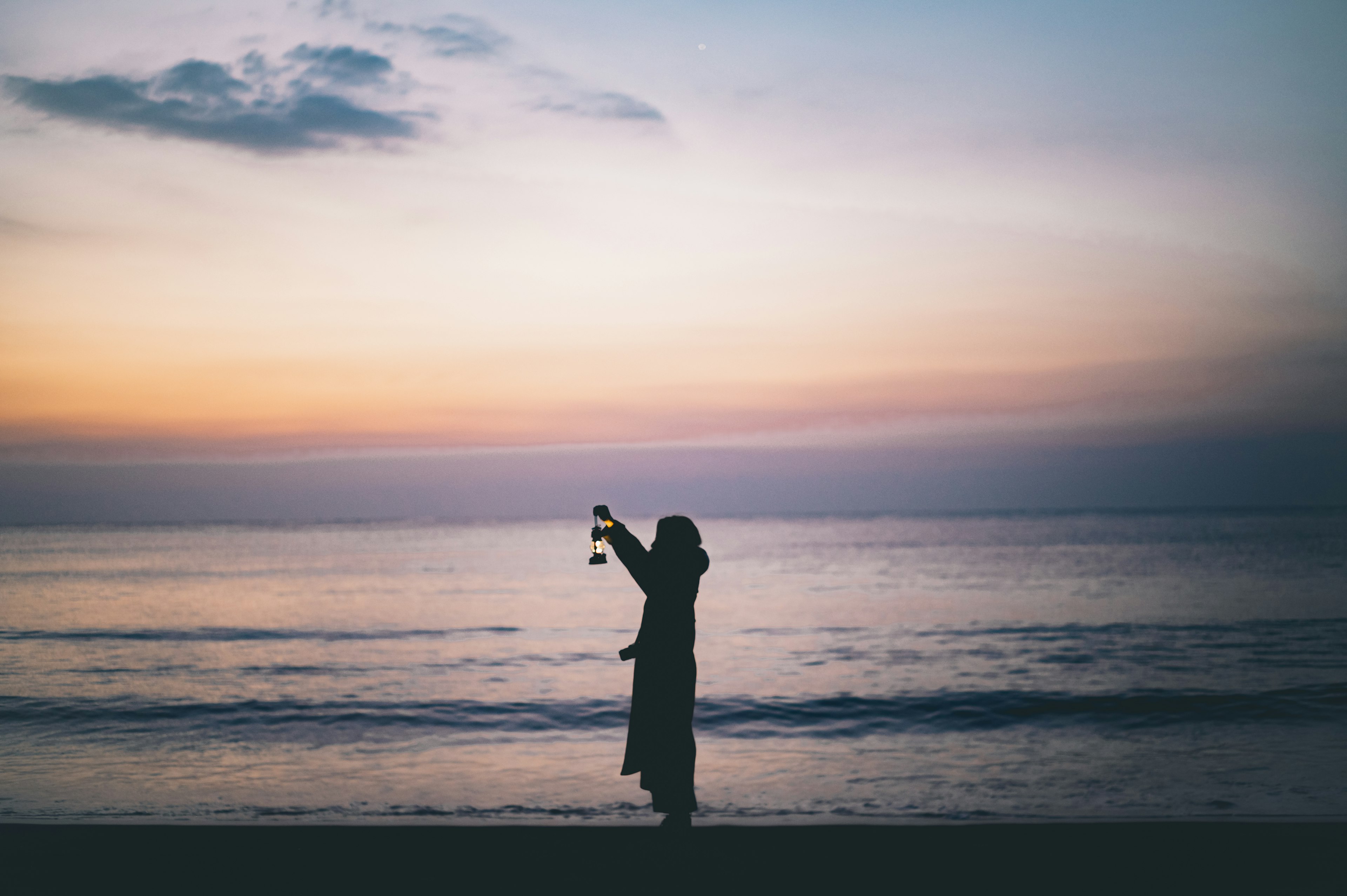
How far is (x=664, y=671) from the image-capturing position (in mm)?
5641

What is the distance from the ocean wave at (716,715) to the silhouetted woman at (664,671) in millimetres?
7685

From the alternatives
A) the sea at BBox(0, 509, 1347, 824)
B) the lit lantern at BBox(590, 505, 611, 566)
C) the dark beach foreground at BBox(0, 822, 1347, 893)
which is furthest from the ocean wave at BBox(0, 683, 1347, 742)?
the lit lantern at BBox(590, 505, 611, 566)

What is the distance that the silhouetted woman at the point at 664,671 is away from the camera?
562cm

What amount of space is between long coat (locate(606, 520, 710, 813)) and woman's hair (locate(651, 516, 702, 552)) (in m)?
0.04

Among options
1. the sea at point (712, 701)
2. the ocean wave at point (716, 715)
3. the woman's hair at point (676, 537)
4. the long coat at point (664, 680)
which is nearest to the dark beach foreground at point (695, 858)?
the long coat at point (664, 680)

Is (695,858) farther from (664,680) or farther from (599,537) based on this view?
(599,537)

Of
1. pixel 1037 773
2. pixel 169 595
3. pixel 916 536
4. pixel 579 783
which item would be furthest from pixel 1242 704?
pixel 916 536

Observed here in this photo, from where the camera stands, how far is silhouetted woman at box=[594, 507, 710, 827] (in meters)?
5.62

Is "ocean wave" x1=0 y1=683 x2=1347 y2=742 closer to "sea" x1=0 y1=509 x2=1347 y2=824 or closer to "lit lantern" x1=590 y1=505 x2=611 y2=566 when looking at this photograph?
"sea" x1=0 y1=509 x2=1347 y2=824

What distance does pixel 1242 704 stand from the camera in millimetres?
14703

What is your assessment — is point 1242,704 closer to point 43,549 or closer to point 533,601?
point 533,601

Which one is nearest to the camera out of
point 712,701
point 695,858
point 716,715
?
point 695,858

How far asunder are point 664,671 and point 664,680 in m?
0.06

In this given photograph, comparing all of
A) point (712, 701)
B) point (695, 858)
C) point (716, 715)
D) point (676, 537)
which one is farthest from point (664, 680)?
point (712, 701)
